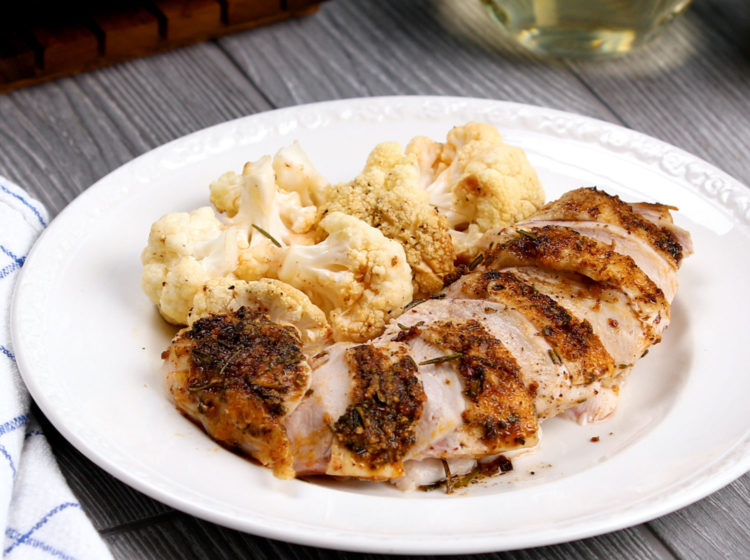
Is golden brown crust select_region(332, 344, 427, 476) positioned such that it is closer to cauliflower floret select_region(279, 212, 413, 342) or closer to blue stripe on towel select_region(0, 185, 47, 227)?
cauliflower floret select_region(279, 212, 413, 342)

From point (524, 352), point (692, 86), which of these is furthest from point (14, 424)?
point (692, 86)

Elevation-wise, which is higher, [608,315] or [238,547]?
[608,315]

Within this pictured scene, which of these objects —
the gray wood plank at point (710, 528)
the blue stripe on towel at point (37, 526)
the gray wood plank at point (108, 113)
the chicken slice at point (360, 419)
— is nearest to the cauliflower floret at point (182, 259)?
the chicken slice at point (360, 419)

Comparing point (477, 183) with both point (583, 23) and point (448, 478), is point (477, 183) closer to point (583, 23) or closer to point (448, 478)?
point (448, 478)

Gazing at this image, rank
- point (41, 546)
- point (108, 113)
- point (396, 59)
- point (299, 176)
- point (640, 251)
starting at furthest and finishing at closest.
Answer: point (396, 59)
point (108, 113)
point (299, 176)
point (640, 251)
point (41, 546)

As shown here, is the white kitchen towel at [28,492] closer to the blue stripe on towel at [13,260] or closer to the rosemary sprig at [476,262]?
the blue stripe on towel at [13,260]

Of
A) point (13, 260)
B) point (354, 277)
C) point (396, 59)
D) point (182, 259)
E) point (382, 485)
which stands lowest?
point (13, 260)

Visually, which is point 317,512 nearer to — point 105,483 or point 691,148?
point 105,483
